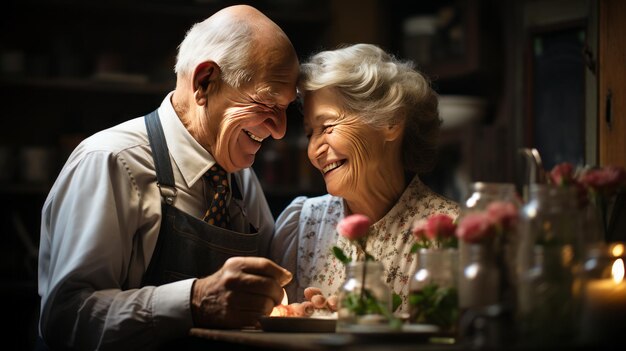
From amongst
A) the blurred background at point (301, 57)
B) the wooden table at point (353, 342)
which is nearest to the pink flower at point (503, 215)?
the wooden table at point (353, 342)

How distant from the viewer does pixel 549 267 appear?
59.0 inches

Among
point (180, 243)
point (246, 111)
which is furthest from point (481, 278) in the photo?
point (246, 111)

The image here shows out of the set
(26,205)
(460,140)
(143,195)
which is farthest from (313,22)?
(143,195)

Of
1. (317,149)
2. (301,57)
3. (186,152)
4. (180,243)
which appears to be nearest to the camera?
(180,243)

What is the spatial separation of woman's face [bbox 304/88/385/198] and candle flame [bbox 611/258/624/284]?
0.95 meters

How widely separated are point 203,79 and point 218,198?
341 mm

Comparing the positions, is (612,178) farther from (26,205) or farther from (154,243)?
(26,205)

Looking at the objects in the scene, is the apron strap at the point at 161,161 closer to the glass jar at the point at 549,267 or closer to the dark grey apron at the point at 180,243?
the dark grey apron at the point at 180,243

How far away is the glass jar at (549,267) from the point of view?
1.45 m

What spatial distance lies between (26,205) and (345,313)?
3067mm

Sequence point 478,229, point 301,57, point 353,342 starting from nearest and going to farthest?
point 353,342, point 478,229, point 301,57

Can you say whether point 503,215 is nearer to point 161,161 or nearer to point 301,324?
point 301,324

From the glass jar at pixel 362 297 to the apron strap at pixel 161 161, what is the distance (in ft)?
2.37

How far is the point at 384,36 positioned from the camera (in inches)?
180
